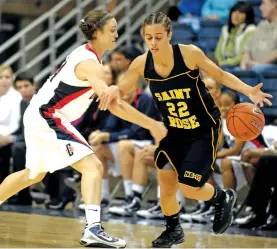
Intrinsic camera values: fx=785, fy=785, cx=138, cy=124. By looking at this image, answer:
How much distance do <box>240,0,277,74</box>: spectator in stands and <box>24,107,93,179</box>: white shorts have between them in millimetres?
4222

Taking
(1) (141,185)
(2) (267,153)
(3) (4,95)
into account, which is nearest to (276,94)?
(2) (267,153)

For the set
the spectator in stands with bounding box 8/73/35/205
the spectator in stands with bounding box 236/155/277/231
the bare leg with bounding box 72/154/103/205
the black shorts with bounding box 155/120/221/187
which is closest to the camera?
the bare leg with bounding box 72/154/103/205

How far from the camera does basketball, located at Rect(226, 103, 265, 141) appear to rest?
5.89 meters

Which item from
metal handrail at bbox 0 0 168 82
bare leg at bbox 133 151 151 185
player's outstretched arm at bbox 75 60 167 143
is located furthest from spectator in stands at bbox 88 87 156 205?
player's outstretched arm at bbox 75 60 167 143

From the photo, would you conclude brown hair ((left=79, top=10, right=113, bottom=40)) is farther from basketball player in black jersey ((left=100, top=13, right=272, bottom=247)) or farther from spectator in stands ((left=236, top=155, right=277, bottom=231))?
spectator in stands ((left=236, top=155, right=277, bottom=231))

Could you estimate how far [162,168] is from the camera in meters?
5.95

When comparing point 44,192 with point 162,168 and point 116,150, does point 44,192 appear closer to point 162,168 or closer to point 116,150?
point 116,150

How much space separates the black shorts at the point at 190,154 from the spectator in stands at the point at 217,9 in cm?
579

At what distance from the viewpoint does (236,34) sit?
33.4 feet

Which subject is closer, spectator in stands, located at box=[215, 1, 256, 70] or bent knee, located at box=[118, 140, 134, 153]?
bent knee, located at box=[118, 140, 134, 153]

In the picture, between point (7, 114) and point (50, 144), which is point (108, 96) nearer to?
point (50, 144)

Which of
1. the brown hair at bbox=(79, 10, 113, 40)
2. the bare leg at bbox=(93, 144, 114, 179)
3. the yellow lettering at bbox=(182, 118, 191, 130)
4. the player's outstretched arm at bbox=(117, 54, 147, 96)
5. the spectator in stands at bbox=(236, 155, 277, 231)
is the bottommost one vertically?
the spectator in stands at bbox=(236, 155, 277, 231)

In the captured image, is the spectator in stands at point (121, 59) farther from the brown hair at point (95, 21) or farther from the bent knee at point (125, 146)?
the brown hair at point (95, 21)

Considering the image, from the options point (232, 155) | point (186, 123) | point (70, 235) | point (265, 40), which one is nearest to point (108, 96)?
point (186, 123)
